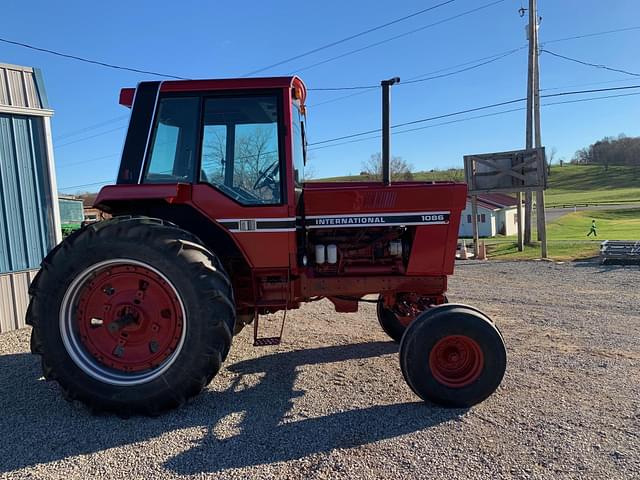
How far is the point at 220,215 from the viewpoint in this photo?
3.74 meters

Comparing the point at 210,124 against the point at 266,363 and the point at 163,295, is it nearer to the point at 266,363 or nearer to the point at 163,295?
the point at 163,295

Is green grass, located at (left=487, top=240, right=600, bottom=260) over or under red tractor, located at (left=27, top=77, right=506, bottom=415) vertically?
under

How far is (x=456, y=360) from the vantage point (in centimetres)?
348

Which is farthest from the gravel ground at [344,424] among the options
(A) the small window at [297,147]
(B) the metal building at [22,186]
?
(A) the small window at [297,147]

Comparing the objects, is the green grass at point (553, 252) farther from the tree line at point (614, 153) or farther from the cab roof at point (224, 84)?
the tree line at point (614, 153)

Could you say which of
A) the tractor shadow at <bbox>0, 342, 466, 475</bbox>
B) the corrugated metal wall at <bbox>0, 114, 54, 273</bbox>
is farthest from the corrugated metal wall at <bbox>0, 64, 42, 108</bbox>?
the tractor shadow at <bbox>0, 342, 466, 475</bbox>

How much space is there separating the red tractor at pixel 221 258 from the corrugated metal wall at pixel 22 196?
3.27 m

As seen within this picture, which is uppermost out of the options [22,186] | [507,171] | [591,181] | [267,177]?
[591,181]

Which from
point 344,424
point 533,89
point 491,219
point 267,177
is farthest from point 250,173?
point 491,219

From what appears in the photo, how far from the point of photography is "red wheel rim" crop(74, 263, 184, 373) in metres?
3.47

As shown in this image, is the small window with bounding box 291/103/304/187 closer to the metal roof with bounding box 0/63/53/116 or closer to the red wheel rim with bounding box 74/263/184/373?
the red wheel rim with bounding box 74/263/184/373

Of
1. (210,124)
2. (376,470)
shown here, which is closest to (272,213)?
(210,124)

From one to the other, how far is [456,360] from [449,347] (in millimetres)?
115

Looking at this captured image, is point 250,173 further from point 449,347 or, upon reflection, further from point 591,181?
point 591,181
